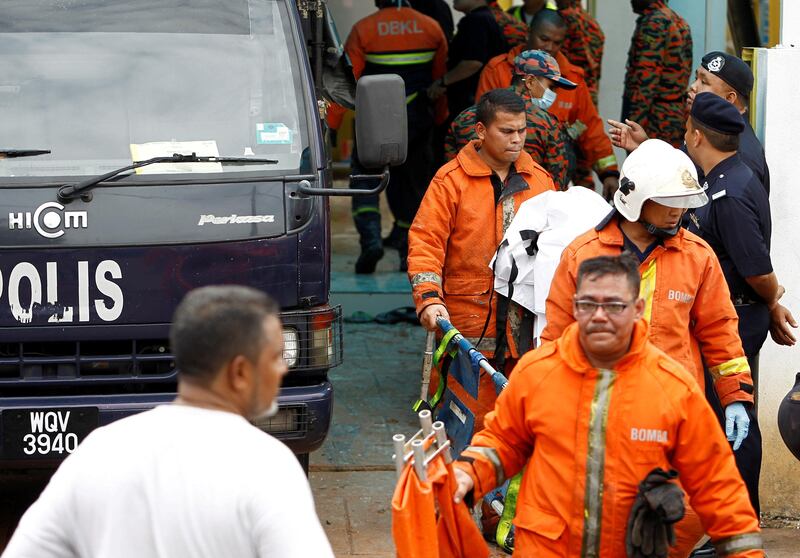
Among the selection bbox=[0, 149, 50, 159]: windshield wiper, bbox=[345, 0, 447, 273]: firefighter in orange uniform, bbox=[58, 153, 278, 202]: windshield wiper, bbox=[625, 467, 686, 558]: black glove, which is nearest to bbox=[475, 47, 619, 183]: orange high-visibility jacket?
bbox=[345, 0, 447, 273]: firefighter in orange uniform

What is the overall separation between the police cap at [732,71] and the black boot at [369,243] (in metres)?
4.90

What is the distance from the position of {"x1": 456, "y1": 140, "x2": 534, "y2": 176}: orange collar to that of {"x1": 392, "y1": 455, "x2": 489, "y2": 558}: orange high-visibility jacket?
2.44 metres

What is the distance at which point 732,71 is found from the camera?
19.6 ft

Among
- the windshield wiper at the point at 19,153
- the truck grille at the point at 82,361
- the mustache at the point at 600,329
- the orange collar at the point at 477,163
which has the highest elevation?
the windshield wiper at the point at 19,153

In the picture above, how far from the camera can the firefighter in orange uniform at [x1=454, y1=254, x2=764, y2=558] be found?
357 centimetres

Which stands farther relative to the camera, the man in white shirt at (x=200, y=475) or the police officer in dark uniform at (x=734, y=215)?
the police officer in dark uniform at (x=734, y=215)

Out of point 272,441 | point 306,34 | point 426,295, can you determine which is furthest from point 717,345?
point 306,34

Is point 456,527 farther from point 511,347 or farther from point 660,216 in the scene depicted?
point 511,347

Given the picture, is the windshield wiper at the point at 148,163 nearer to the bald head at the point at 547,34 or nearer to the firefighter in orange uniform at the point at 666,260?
the firefighter in orange uniform at the point at 666,260

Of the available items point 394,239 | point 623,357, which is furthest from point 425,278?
point 394,239

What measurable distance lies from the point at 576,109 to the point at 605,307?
508cm

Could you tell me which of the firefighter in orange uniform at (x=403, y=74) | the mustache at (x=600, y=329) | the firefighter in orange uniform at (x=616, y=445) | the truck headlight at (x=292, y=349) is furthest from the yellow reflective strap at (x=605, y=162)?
the mustache at (x=600, y=329)

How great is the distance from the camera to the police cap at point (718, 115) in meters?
5.38

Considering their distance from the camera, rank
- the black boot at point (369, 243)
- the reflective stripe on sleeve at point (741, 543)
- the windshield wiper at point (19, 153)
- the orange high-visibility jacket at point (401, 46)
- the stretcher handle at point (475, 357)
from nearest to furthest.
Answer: the reflective stripe on sleeve at point (741, 543) → the stretcher handle at point (475, 357) → the windshield wiper at point (19, 153) → the orange high-visibility jacket at point (401, 46) → the black boot at point (369, 243)
